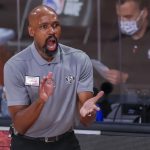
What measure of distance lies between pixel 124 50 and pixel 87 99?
2.89m

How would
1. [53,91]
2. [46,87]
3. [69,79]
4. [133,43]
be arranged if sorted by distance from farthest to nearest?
[133,43] < [69,79] < [53,91] < [46,87]

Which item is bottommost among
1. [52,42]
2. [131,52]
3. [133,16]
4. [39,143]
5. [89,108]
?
[39,143]

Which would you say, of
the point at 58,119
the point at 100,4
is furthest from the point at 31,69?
the point at 100,4

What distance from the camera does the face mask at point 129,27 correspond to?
20.5 feet

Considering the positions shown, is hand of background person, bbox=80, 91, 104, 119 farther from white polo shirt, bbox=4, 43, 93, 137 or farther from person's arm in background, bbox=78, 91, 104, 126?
white polo shirt, bbox=4, 43, 93, 137

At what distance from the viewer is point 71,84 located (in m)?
3.45

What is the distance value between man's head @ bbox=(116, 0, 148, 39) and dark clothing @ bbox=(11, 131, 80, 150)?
2.89 meters

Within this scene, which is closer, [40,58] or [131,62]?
[40,58]

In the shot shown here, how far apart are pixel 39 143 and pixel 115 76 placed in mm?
2938

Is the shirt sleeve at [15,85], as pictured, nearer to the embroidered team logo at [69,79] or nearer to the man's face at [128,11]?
the embroidered team logo at [69,79]

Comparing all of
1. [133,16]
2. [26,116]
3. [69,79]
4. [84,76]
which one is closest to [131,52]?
[133,16]

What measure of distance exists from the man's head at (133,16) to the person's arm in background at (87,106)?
2845 mm

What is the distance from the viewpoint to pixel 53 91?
331 cm

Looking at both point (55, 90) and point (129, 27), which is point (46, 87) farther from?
point (129, 27)
